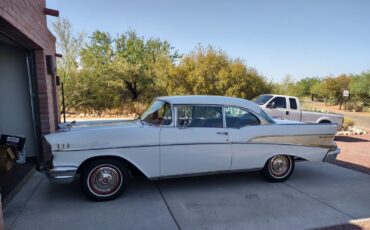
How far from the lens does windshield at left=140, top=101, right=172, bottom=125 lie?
4653 millimetres

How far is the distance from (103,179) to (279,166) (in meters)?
3.27

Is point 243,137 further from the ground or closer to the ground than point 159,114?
closer to the ground

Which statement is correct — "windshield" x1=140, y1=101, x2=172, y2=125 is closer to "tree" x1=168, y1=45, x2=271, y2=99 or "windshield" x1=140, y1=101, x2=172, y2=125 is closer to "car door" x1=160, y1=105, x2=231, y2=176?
"car door" x1=160, y1=105, x2=231, y2=176

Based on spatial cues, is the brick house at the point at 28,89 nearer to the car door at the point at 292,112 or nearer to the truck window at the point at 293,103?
the car door at the point at 292,112

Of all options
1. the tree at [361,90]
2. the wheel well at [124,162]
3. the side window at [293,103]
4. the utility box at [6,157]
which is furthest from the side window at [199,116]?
the tree at [361,90]

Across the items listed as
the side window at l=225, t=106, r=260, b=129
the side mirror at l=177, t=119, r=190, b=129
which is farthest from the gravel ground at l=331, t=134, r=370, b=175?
the side mirror at l=177, t=119, r=190, b=129

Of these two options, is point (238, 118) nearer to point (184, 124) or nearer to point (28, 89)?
point (184, 124)

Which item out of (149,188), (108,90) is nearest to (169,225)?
(149,188)

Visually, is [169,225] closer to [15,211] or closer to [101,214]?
[101,214]

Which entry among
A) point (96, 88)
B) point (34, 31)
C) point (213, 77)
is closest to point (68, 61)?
point (96, 88)

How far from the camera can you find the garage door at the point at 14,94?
233 inches

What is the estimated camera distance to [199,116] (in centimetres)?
479

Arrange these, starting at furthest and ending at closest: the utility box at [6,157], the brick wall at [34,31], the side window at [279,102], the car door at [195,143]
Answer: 1. the side window at [279,102]
2. the utility box at [6,157]
3. the car door at [195,143]
4. the brick wall at [34,31]

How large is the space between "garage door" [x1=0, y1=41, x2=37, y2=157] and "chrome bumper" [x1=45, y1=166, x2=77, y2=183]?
2566mm
